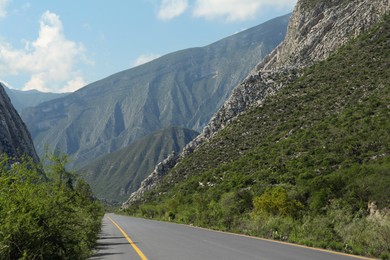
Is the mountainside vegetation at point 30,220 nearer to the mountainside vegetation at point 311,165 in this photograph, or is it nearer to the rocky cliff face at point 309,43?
the mountainside vegetation at point 311,165

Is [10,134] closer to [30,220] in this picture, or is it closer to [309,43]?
[309,43]

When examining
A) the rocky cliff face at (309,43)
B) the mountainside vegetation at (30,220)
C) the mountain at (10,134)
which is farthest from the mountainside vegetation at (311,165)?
the mountain at (10,134)

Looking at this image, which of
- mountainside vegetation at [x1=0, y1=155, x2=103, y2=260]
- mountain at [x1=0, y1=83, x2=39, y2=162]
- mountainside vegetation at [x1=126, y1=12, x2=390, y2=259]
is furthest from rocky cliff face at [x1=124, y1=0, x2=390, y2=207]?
mountainside vegetation at [x1=0, y1=155, x2=103, y2=260]

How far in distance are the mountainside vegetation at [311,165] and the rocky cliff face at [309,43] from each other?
432 centimetres

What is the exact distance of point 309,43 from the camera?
80.5 metres

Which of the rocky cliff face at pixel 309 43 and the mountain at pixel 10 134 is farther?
the rocky cliff face at pixel 309 43

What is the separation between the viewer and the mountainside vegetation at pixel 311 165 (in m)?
20.3

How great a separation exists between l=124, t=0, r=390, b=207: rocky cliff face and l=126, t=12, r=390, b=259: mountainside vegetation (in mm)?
4316

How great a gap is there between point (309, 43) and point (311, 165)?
45353mm

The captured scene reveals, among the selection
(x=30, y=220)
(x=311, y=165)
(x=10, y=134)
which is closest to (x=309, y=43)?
(x=311, y=165)

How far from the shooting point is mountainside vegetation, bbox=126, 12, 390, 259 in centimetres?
2027

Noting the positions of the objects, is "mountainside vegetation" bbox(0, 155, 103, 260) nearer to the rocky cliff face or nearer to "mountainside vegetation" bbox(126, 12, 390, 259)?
"mountainside vegetation" bbox(126, 12, 390, 259)

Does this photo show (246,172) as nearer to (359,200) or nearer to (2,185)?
(359,200)

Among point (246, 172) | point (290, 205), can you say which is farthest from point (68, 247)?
point (246, 172)
